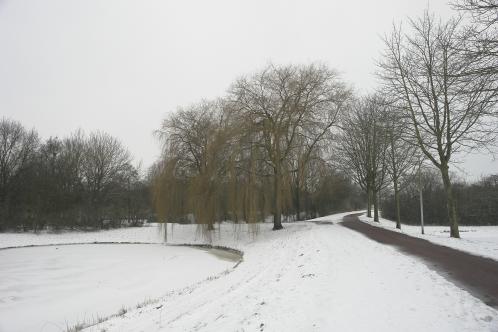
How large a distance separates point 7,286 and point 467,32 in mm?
18254

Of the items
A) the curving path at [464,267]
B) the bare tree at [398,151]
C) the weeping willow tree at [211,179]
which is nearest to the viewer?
the curving path at [464,267]

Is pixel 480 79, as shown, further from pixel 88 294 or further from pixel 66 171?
pixel 66 171

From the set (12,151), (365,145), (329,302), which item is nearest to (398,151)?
(365,145)

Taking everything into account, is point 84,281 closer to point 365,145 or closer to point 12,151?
point 365,145

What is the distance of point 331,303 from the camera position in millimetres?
6109

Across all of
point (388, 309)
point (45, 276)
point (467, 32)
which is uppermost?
point (467, 32)

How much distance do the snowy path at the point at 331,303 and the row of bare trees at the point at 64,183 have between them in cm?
3407

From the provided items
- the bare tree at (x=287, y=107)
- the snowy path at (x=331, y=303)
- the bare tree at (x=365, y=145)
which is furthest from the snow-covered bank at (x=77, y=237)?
the snowy path at (x=331, y=303)

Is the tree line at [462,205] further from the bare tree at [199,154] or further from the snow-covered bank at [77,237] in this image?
the snow-covered bank at [77,237]

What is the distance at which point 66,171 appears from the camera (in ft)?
146

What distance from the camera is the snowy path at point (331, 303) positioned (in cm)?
507

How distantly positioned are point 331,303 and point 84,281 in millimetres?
11704

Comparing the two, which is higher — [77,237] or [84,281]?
[84,281]

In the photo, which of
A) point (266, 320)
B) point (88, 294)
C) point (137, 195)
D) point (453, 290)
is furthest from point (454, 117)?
point (137, 195)
